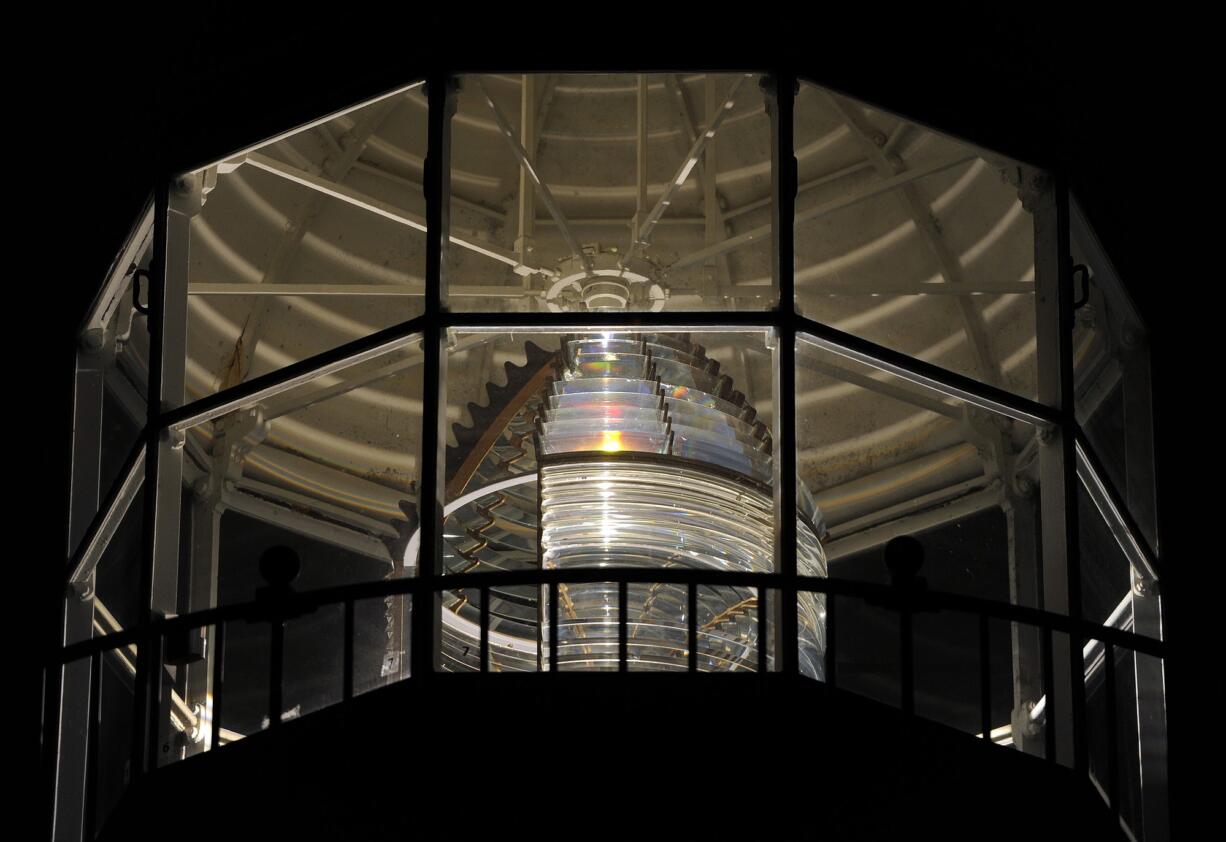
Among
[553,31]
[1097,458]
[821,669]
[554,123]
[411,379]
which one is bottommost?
[821,669]

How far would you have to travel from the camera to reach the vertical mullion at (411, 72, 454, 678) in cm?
728

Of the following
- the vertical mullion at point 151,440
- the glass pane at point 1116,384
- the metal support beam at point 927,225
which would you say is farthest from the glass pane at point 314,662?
the glass pane at point 1116,384

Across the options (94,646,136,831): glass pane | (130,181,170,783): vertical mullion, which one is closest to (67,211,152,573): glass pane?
(130,181,170,783): vertical mullion

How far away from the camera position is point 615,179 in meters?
11.9

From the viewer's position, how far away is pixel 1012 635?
951 cm

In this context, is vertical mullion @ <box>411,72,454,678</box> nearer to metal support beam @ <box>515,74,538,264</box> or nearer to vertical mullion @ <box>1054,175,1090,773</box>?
metal support beam @ <box>515,74,538,264</box>

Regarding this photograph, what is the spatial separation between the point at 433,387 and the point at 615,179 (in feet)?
14.8

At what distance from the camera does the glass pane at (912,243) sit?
A: 1040 cm

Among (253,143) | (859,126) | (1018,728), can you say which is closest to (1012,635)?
(1018,728)

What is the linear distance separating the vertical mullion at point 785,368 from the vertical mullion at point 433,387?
109 cm

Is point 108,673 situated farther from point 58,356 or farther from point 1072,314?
point 1072,314

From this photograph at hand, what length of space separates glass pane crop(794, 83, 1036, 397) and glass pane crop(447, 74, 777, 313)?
31 cm

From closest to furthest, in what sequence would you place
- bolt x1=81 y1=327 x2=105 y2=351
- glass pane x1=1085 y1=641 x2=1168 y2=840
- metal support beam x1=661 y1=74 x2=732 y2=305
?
glass pane x1=1085 y1=641 x2=1168 y2=840 < bolt x1=81 y1=327 x2=105 y2=351 < metal support beam x1=661 y1=74 x2=732 y2=305

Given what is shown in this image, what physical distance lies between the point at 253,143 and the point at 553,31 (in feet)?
3.82
